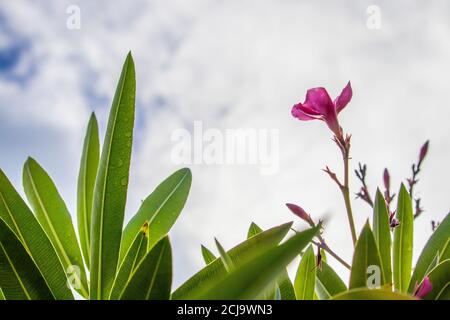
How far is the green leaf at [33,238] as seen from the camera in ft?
2.04

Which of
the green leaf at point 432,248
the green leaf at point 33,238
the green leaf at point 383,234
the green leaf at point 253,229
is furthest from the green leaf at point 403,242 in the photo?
the green leaf at point 33,238

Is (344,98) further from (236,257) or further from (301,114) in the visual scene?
(236,257)

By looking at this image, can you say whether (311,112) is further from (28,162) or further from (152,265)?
(28,162)

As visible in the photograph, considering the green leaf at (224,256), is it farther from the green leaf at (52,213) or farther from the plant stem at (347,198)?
the green leaf at (52,213)

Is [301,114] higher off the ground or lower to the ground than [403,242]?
higher

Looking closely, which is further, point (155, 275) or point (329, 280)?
point (329, 280)

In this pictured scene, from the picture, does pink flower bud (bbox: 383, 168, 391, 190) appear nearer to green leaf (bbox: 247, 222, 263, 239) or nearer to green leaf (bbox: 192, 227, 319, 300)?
green leaf (bbox: 247, 222, 263, 239)

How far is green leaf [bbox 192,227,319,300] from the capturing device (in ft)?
1.27

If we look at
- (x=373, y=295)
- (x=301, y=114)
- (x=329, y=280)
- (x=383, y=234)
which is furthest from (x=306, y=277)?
(x=373, y=295)

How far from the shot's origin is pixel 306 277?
2.68 ft

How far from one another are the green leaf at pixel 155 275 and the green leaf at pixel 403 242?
0.51 meters

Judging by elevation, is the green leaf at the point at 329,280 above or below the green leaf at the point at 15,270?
below

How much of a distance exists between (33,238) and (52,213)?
232 millimetres

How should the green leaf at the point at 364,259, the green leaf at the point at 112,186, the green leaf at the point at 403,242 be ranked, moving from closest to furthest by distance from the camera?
the green leaf at the point at 364,259
the green leaf at the point at 112,186
the green leaf at the point at 403,242
